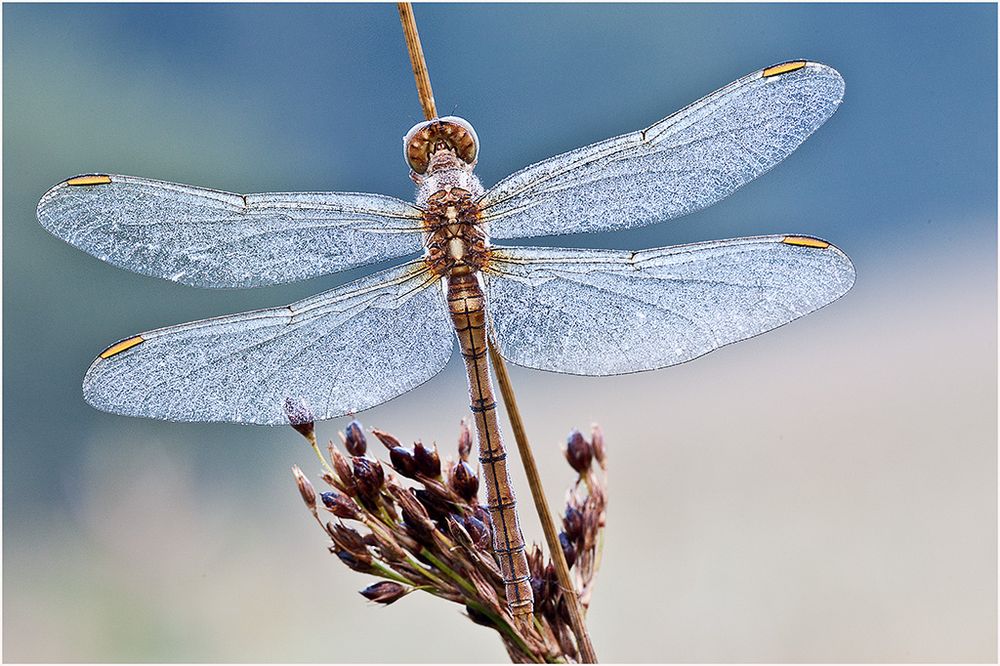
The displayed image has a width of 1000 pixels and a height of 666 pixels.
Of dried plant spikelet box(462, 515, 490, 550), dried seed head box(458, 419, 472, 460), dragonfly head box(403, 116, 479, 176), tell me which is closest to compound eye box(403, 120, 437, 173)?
dragonfly head box(403, 116, 479, 176)

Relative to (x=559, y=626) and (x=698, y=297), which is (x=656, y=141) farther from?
(x=559, y=626)

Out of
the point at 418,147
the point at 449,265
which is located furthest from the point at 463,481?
the point at 418,147

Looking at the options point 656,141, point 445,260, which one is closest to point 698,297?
point 656,141

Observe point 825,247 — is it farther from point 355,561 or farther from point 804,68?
→ point 355,561

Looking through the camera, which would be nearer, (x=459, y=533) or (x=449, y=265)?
(x=459, y=533)

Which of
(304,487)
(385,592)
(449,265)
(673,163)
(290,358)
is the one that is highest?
(673,163)

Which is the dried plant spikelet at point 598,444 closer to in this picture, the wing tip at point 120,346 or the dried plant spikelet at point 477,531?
the dried plant spikelet at point 477,531

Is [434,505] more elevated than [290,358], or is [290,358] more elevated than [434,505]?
[290,358]
